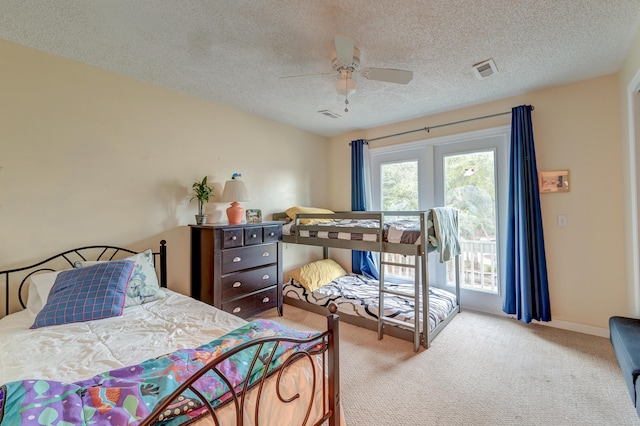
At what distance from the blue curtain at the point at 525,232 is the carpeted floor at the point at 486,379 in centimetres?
29

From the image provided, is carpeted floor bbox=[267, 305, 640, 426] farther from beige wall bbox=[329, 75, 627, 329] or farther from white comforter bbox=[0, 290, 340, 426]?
white comforter bbox=[0, 290, 340, 426]

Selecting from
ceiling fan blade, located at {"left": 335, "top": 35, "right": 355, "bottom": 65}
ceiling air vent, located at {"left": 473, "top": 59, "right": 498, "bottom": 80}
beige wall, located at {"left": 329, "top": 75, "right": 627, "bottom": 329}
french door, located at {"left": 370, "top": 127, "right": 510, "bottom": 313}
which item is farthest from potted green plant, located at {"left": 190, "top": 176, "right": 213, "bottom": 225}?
beige wall, located at {"left": 329, "top": 75, "right": 627, "bottom": 329}

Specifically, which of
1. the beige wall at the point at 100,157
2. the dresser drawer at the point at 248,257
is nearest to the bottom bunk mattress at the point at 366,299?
the dresser drawer at the point at 248,257

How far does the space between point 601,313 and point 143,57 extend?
495 cm

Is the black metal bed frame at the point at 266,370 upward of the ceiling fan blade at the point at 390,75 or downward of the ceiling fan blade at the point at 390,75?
downward

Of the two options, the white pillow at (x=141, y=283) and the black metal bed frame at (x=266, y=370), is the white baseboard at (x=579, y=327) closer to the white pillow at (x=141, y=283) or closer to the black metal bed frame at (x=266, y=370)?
the black metal bed frame at (x=266, y=370)

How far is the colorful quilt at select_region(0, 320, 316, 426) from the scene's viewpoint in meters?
0.71

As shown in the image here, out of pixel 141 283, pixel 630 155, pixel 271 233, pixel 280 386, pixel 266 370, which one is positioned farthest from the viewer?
pixel 271 233

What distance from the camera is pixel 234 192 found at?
295 cm

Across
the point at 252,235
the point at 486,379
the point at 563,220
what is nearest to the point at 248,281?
the point at 252,235

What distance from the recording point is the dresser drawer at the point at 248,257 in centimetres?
269

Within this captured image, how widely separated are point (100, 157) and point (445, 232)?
3.37 metres

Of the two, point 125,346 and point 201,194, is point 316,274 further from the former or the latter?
point 125,346

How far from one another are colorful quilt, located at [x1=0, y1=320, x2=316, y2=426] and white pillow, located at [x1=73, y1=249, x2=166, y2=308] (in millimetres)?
1212
